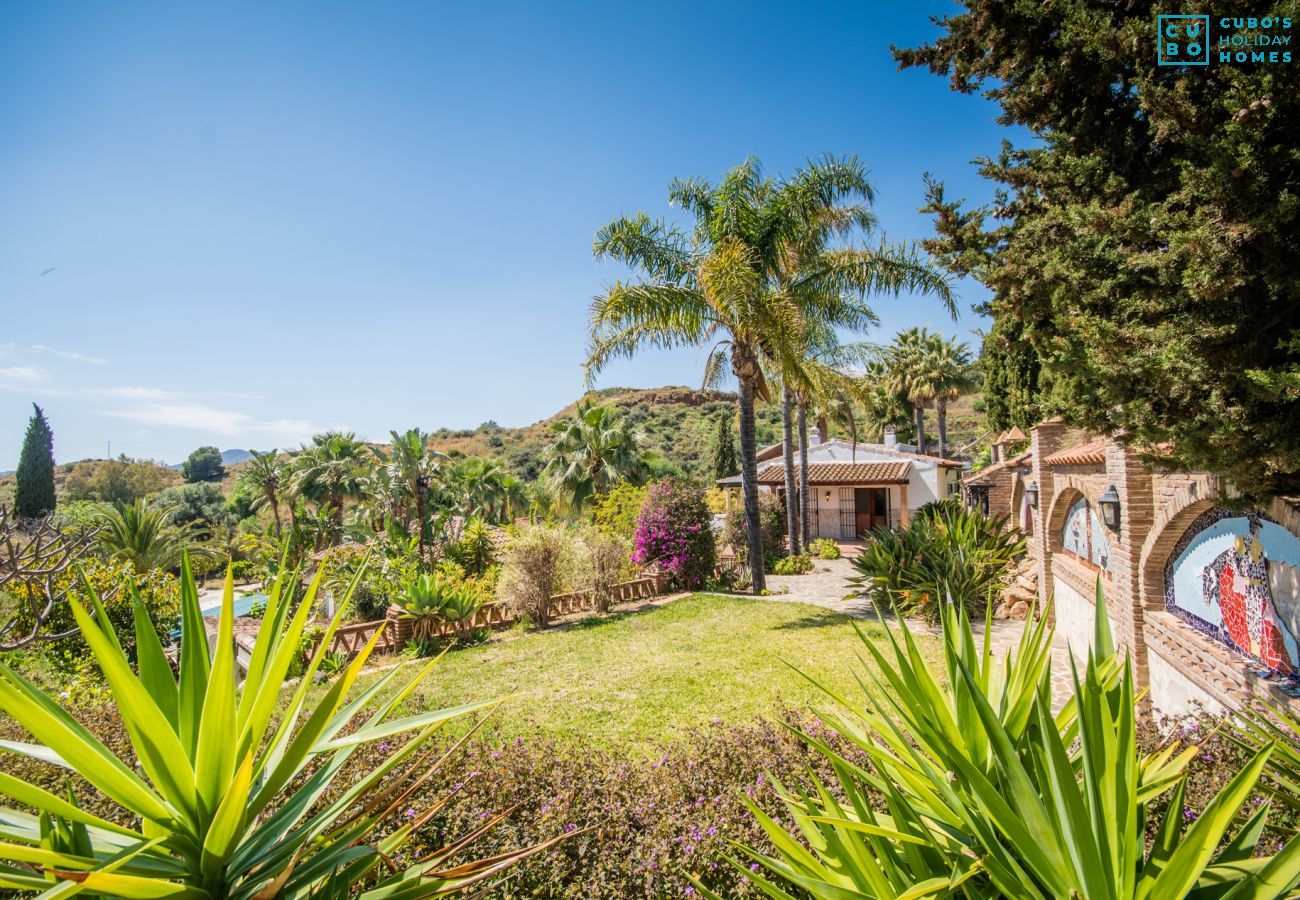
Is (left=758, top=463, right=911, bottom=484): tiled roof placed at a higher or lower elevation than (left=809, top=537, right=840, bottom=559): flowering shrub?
higher

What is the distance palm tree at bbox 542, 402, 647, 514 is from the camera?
74.3 ft

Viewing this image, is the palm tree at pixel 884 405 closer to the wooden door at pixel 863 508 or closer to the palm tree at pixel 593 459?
the wooden door at pixel 863 508

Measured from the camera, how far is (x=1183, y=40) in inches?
134

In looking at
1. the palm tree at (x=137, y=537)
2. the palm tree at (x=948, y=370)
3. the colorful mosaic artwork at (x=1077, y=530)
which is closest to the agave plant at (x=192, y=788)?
the colorful mosaic artwork at (x=1077, y=530)

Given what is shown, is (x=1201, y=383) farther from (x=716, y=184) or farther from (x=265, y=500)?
(x=265, y=500)

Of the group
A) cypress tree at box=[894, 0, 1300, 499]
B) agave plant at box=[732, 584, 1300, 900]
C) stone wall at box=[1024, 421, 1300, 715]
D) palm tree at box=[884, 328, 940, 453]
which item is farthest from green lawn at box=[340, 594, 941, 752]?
palm tree at box=[884, 328, 940, 453]

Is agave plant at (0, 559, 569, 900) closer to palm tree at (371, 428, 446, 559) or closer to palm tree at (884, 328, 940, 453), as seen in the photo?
palm tree at (371, 428, 446, 559)

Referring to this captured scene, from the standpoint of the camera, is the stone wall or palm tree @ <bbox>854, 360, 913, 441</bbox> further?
palm tree @ <bbox>854, 360, 913, 441</bbox>

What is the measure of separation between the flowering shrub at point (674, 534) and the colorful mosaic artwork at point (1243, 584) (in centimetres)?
983

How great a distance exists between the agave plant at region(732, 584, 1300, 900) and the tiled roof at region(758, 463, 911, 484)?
69.3ft

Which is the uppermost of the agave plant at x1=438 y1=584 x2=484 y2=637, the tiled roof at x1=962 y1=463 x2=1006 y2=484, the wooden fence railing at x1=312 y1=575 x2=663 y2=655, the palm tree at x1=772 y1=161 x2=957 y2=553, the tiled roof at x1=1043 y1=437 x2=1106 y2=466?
the palm tree at x1=772 y1=161 x2=957 y2=553

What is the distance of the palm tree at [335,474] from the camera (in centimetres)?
2655

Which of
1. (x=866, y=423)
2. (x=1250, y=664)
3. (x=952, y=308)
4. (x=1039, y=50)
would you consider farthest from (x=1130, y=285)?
(x=866, y=423)

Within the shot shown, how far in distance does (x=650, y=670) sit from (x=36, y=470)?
40.2 meters
